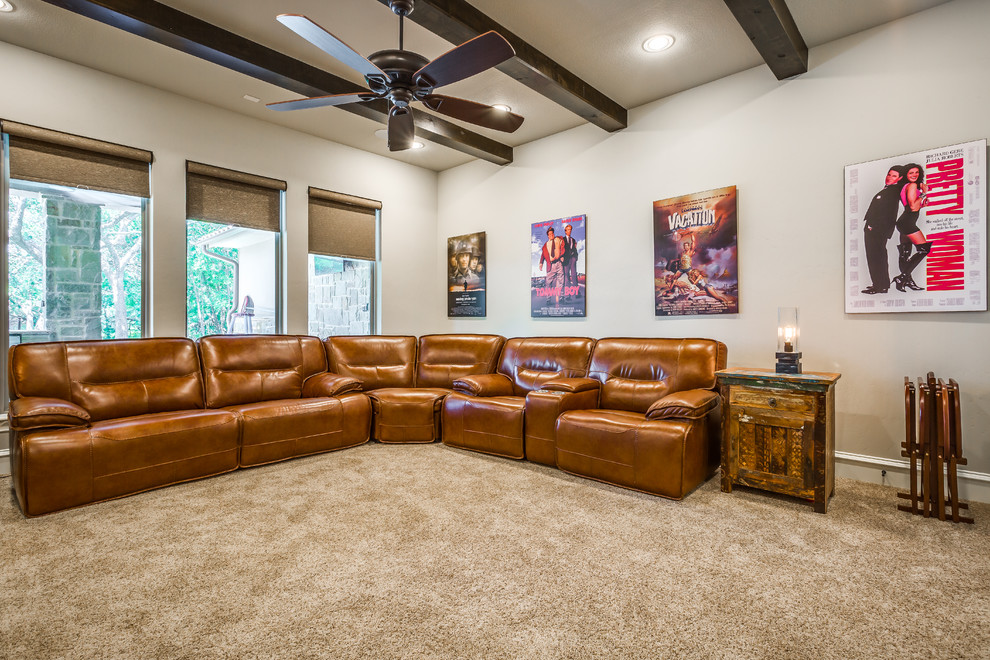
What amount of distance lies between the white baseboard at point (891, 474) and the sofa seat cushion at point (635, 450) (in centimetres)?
105

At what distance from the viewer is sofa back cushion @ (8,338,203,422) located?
3.18 metres

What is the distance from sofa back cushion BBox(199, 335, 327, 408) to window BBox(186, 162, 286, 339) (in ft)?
1.46

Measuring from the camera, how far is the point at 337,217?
205 inches

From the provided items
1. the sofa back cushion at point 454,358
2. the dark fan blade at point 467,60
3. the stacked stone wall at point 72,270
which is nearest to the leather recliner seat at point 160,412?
the stacked stone wall at point 72,270

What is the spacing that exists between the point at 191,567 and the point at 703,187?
4168 mm

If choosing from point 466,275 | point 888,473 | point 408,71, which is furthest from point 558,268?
point 888,473

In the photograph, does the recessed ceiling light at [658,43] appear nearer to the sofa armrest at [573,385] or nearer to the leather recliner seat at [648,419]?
the leather recliner seat at [648,419]

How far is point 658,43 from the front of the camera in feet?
10.9

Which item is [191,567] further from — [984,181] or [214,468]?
[984,181]

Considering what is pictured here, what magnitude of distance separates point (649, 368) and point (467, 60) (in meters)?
2.51

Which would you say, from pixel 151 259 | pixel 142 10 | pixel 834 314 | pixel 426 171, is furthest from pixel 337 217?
pixel 834 314

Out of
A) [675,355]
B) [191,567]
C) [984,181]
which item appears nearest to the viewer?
[191,567]

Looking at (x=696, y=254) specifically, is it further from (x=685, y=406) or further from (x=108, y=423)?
(x=108, y=423)

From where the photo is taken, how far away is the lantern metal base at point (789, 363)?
2.93m
